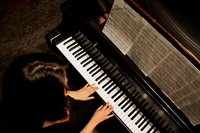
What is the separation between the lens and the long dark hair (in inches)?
40.8

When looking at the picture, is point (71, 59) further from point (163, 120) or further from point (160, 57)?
point (163, 120)

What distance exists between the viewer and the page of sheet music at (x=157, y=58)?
98 cm

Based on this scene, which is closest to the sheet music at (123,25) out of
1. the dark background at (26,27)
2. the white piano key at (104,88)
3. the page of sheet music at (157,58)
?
the page of sheet music at (157,58)

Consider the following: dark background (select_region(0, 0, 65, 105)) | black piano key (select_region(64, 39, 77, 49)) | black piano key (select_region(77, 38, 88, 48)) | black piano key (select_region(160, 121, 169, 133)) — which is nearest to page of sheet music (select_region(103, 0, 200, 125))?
black piano key (select_region(160, 121, 169, 133))

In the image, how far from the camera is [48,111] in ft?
3.67

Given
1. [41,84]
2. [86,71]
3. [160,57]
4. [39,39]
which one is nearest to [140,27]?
[160,57]

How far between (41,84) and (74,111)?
0.69 metres

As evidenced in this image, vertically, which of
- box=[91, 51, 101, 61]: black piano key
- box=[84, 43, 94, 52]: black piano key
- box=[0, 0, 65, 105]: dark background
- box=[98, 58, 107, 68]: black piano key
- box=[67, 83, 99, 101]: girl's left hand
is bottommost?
box=[67, 83, 99, 101]: girl's left hand

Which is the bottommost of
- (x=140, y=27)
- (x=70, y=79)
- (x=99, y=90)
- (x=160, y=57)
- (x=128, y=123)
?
(x=128, y=123)

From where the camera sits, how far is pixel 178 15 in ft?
4.19

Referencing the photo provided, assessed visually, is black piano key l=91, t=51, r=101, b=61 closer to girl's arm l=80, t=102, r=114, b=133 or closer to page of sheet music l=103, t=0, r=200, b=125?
page of sheet music l=103, t=0, r=200, b=125

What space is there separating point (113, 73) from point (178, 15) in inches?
34.4

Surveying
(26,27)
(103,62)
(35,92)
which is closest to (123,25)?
(103,62)

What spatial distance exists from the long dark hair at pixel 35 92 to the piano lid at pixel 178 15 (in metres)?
1.04
